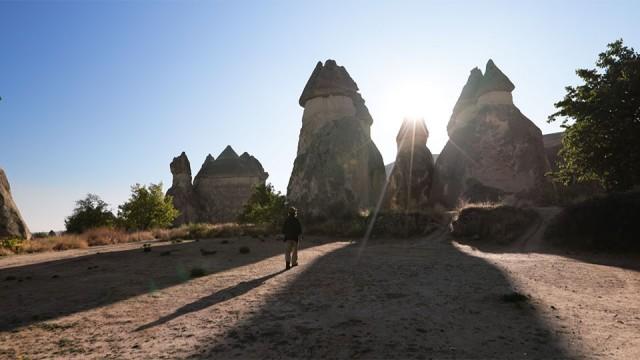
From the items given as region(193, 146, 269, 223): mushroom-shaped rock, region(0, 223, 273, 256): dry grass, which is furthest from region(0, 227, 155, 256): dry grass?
region(193, 146, 269, 223): mushroom-shaped rock

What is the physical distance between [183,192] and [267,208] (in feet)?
70.5

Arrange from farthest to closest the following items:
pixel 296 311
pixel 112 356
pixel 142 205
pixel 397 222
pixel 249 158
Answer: pixel 249 158
pixel 142 205
pixel 397 222
pixel 296 311
pixel 112 356

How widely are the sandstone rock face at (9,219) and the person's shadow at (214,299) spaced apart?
17.9 metres

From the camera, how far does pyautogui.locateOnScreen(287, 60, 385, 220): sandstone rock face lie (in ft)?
85.7

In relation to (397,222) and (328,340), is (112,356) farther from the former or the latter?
(397,222)

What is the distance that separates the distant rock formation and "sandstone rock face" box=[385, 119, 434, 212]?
A: 19005mm

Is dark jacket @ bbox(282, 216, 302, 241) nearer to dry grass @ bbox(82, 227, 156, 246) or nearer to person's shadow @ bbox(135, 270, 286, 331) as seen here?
person's shadow @ bbox(135, 270, 286, 331)

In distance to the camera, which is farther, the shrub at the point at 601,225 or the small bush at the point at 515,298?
the shrub at the point at 601,225

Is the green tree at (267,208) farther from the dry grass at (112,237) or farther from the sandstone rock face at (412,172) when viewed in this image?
the sandstone rock face at (412,172)

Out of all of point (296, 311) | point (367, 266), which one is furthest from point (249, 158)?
point (296, 311)

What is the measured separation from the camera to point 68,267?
1178cm

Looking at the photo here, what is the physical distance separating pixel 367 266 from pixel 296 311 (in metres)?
4.58

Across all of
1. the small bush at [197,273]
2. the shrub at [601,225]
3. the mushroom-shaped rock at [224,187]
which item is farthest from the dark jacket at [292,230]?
the mushroom-shaped rock at [224,187]

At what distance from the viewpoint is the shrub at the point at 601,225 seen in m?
13.2
